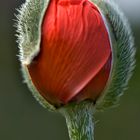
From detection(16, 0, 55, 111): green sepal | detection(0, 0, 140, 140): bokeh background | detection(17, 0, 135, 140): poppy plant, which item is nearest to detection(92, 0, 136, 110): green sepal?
detection(17, 0, 135, 140): poppy plant

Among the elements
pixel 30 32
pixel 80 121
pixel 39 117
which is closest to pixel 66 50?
pixel 30 32

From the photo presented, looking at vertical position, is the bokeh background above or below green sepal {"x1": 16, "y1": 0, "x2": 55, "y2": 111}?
below

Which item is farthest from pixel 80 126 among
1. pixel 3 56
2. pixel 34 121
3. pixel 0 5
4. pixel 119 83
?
pixel 0 5

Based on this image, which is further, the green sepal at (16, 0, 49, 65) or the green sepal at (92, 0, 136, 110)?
the green sepal at (92, 0, 136, 110)

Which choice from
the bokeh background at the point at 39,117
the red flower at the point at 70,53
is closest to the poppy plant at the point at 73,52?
the red flower at the point at 70,53

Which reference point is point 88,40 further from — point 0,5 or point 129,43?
point 0,5

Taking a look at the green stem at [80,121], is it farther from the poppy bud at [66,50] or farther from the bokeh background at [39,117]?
the bokeh background at [39,117]

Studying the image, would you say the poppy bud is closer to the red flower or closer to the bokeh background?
the red flower

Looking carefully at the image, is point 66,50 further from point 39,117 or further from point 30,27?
point 39,117
